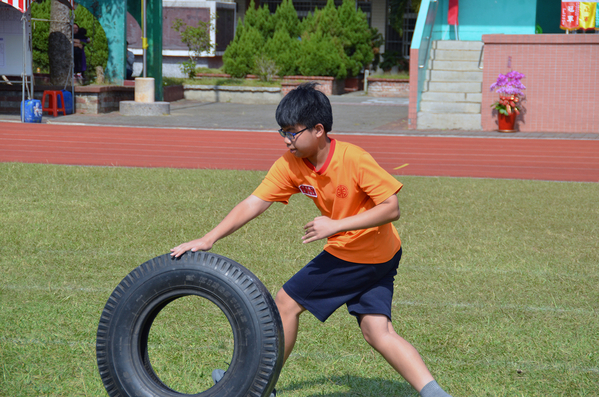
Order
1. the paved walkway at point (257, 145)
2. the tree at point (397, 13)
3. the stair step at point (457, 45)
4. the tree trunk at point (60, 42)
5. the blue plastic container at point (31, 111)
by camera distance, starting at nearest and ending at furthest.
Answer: the paved walkway at point (257, 145), the blue plastic container at point (31, 111), the stair step at point (457, 45), the tree trunk at point (60, 42), the tree at point (397, 13)

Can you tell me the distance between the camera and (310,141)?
2932mm

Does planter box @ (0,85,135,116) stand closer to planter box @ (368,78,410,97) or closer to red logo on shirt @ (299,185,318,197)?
planter box @ (368,78,410,97)

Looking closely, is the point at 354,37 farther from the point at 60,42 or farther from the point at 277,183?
the point at 277,183

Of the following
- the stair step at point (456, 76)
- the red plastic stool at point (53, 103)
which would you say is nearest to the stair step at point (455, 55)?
the stair step at point (456, 76)

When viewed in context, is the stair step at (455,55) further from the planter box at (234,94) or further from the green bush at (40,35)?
the green bush at (40,35)

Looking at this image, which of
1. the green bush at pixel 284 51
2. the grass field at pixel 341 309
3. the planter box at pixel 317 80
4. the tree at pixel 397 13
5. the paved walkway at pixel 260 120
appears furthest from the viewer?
the tree at pixel 397 13

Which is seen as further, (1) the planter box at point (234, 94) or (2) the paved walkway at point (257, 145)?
(1) the planter box at point (234, 94)

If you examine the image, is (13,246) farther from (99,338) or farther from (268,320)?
(268,320)

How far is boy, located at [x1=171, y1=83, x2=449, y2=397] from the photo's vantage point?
287 centimetres

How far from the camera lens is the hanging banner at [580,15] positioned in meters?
17.3

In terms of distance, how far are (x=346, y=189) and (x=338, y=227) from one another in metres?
0.23

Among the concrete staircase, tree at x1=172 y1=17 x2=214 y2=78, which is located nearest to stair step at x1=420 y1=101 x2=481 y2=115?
the concrete staircase

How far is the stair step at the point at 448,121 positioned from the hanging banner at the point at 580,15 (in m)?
3.54

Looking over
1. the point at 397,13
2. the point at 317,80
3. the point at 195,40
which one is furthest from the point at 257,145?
the point at 397,13
